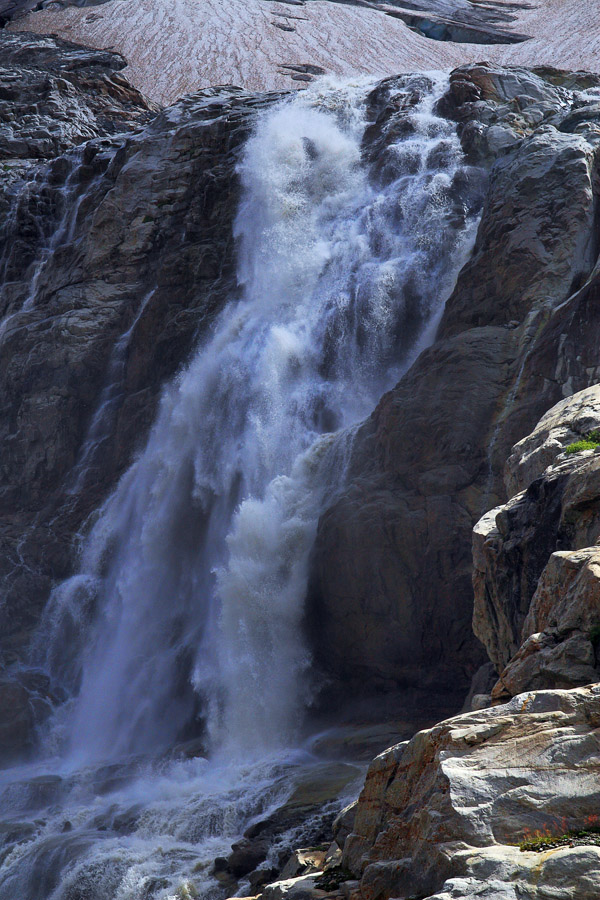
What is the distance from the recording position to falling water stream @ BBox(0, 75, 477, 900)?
18.5m

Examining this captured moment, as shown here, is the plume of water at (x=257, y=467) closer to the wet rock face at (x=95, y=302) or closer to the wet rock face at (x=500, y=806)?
the wet rock face at (x=95, y=302)

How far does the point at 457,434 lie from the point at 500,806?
14234 millimetres

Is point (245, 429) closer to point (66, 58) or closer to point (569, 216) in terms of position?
A: point (569, 216)

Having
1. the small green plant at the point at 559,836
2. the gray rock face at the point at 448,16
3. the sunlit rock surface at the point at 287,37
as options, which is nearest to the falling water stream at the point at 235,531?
the small green plant at the point at 559,836

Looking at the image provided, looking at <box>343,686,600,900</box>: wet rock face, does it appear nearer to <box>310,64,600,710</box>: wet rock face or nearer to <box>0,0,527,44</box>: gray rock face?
<box>310,64,600,710</box>: wet rock face

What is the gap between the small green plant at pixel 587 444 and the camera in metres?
12.5

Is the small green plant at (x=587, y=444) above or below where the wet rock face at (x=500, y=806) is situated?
above

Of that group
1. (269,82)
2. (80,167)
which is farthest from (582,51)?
(80,167)

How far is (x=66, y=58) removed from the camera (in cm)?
4784

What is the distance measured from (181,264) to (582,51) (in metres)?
27.1

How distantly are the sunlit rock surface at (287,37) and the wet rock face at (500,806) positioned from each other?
46.2 m

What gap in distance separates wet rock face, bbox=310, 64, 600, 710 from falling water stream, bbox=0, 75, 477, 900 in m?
1.50

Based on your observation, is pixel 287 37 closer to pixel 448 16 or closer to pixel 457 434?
pixel 448 16

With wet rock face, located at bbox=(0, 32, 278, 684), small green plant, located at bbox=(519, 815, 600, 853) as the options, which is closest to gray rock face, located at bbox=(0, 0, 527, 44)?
wet rock face, located at bbox=(0, 32, 278, 684)
